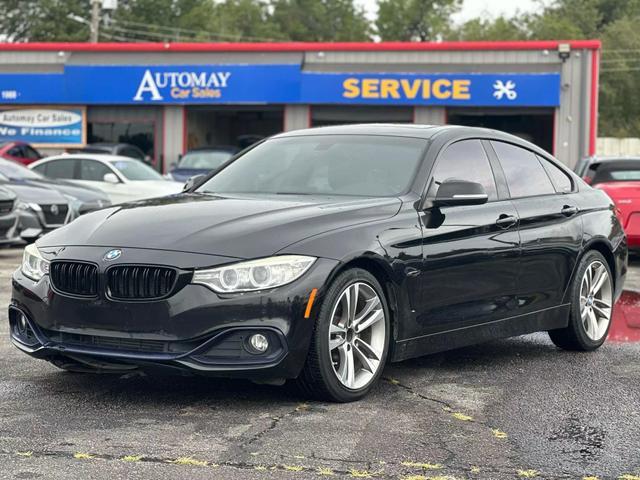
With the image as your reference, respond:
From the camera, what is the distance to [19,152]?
28.8 m

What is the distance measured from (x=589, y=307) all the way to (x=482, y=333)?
4.43ft

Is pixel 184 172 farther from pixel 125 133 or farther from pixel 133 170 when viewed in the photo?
pixel 125 133

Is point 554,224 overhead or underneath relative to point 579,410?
overhead

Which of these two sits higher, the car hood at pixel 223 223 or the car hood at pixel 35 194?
the car hood at pixel 223 223

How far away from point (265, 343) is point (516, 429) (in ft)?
4.02

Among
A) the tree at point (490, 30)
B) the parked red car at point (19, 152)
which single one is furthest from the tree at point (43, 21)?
the parked red car at point (19, 152)

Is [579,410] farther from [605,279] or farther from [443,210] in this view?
[605,279]

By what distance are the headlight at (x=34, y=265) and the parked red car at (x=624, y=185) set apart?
7968 mm

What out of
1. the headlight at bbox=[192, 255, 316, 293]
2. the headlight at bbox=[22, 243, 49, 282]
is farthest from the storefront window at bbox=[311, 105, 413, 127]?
the headlight at bbox=[192, 255, 316, 293]

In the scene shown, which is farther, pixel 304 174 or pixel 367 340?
pixel 304 174

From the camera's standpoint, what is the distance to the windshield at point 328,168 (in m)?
6.70

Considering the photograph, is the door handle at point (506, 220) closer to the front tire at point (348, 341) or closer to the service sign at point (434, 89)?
the front tire at point (348, 341)

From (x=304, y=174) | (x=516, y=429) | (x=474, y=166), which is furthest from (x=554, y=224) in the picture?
(x=516, y=429)

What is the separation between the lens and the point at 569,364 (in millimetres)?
7320
